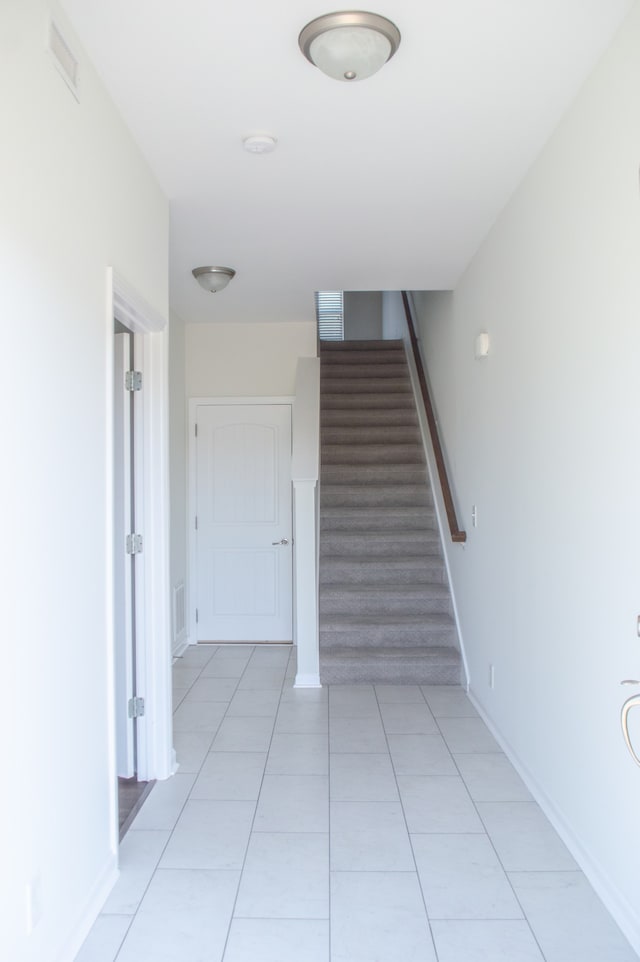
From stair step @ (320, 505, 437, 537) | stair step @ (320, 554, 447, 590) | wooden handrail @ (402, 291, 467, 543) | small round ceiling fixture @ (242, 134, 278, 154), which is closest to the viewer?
small round ceiling fixture @ (242, 134, 278, 154)

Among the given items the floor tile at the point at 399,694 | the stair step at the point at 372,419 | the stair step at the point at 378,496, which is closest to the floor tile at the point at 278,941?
the floor tile at the point at 399,694

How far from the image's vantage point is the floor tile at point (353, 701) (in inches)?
153

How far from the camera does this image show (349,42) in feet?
6.20

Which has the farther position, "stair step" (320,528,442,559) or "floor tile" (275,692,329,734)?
"stair step" (320,528,442,559)

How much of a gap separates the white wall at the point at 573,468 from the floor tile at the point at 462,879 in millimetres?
297

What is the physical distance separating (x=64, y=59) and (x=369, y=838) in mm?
2650

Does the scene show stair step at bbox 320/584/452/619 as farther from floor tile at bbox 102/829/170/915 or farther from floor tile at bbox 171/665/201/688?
floor tile at bbox 102/829/170/915

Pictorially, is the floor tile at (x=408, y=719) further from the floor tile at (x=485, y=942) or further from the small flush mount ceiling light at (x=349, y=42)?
the small flush mount ceiling light at (x=349, y=42)

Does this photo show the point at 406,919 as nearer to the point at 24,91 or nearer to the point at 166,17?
the point at 24,91

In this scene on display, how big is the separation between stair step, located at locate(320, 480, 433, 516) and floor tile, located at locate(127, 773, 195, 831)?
2.93 metres

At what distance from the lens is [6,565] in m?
1.52

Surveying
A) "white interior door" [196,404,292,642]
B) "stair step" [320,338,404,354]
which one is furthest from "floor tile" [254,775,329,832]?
"stair step" [320,338,404,354]

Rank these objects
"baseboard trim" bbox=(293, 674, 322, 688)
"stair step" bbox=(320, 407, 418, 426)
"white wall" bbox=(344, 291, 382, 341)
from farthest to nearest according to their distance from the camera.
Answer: "white wall" bbox=(344, 291, 382, 341), "stair step" bbox=(320, 407, 418, 426), "baseboard trim" bbox=(293, 674, 322, 688)

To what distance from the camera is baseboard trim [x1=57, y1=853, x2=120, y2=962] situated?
1.87 meters
